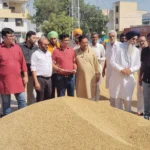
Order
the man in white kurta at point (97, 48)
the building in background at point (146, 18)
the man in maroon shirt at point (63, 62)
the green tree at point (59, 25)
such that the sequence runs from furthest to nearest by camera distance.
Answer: the building in background at point (146, 18) < the green tree at point (59, 25) < the man in white kurta at point (97, 48) < the man in maroon shirt at point (63, 62)

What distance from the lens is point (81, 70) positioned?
4.71m

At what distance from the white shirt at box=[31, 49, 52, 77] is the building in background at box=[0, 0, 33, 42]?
34.4 m

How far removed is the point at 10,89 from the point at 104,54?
95.0 inches

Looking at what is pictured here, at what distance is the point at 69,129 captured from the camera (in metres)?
2.93

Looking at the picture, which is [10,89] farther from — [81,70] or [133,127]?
[133,127]

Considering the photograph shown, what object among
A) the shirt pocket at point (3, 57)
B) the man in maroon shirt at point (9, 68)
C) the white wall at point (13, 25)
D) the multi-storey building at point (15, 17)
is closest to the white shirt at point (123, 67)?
the man in maroon shirt at point (9, 68)

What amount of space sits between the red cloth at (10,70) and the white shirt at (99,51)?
191 centimetres

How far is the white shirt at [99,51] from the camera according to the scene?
5.81 meters

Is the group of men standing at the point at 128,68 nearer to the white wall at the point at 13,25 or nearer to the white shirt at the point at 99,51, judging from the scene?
the white shirt at the point at 99,51

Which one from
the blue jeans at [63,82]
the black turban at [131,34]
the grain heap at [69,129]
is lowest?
the grain heap at [69,129]

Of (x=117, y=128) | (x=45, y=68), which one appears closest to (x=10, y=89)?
(x=45, y=68)

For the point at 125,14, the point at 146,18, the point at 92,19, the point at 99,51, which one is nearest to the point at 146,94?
the point at 99,51

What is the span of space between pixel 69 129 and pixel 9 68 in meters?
1.63

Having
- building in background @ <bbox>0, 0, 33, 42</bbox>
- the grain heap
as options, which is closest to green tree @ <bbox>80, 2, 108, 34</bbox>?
building in background @ <bbox>0, 0, 33, 42</bbox>
